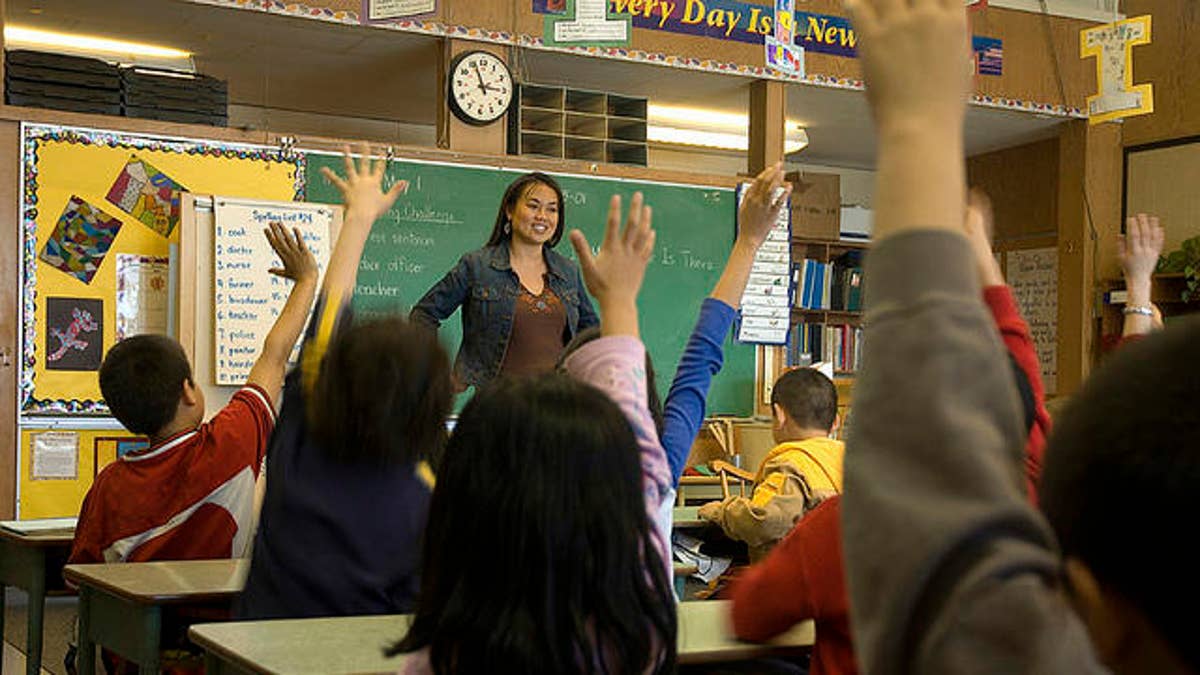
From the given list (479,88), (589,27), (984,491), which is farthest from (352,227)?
(479,88)

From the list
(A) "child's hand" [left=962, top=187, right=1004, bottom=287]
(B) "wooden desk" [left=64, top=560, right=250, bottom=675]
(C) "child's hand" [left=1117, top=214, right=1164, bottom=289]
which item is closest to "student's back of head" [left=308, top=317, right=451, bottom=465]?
(B) "wooden desk" [left=64, top=560, right=250, bottom=675]

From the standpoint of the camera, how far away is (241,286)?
5867 millimetres

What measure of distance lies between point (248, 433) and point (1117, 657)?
2661mm

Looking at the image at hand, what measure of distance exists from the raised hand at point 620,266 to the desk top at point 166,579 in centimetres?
127

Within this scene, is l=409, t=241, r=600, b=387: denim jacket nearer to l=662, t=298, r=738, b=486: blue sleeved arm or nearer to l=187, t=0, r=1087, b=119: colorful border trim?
l=187, t=0, r=1087, b=119: colorful border trim

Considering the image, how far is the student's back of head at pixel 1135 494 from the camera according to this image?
0.48 m

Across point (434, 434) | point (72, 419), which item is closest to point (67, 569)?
point (434, 434)

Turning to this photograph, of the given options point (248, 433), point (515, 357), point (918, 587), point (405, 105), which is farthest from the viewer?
point (405, 105)

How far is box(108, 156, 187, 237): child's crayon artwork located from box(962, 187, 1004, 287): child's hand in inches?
194

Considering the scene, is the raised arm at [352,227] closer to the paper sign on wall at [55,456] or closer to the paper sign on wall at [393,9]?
the paper sign on wall at [393,9]

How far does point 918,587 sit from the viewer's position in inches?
19.8

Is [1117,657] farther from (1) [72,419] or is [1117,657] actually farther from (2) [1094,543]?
(1) [72,419]

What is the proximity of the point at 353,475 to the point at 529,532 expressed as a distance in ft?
2.88


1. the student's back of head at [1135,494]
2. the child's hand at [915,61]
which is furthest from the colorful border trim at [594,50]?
the student's back of head at [1135,494]
